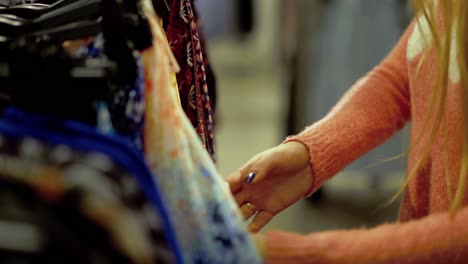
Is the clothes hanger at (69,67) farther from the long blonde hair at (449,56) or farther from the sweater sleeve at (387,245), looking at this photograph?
the long blonde hair at (449,56)

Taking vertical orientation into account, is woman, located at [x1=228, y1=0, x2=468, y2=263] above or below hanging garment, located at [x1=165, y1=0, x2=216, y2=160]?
below

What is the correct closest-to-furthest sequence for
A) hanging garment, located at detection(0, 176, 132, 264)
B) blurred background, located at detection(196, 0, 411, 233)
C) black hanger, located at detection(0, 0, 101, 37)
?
hanging garment, located at detection(0, 176, 132, 264)
black hanger, located at detection(0, 0, 101, 37)
blurred background, located at detection(196, 0, 411, 233)

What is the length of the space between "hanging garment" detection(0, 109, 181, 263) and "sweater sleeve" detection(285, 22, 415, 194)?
33 centimetres

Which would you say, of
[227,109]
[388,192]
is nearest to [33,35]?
[388,192]

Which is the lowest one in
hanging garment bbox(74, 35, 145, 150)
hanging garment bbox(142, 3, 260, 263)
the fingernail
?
the fingernail

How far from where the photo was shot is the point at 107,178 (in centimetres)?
47

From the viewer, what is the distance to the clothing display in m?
0.47

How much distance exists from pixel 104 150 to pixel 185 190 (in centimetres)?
10

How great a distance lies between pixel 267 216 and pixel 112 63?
0.32 meters

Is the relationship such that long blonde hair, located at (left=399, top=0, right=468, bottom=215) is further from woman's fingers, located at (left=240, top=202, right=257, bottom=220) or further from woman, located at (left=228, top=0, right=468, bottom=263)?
woman's fingers, located at (left=240, top=202, right=257, bottom=220)

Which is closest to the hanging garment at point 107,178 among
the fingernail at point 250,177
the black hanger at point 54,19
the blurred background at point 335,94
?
the black hanger at point 54,19

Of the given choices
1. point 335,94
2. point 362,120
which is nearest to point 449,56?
point 362,120

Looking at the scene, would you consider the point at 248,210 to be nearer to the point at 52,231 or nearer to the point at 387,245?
the point at 387,245

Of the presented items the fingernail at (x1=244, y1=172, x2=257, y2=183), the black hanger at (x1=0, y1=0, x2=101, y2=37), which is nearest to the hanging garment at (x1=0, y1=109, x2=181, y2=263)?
the black hanger at (x1=0, y1=0, x2=101, y2=37)
